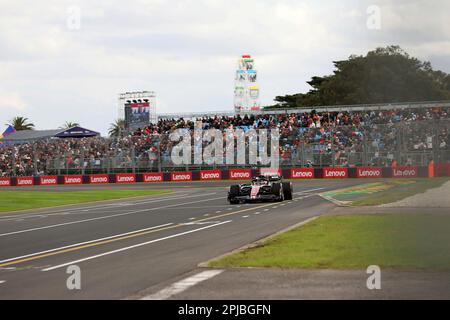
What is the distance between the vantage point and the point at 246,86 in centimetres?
10019

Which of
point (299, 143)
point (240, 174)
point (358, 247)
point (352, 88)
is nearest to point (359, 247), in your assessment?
point (358, 247)

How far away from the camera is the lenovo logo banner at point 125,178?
194 ft

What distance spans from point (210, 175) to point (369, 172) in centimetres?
1329

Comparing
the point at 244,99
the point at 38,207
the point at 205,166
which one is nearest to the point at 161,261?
the point at 38,207

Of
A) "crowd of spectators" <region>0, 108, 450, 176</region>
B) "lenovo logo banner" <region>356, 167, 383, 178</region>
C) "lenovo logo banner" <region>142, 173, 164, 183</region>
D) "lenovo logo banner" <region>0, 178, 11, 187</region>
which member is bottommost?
"lenovo logo banner" <region>0, 178, 11, 187</region>

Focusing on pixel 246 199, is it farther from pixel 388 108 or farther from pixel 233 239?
pixel 388 108

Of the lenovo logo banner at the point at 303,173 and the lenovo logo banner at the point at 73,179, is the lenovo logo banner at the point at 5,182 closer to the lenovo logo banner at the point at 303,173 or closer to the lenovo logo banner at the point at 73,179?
the lenovo logo banner at the point at 73,179

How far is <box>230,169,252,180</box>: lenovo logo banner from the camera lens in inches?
2163

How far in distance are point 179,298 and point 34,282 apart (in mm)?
2932

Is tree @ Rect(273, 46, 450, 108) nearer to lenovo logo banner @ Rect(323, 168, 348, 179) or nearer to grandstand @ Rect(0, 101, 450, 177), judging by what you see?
grandstand @ Rect(0, 101, 450, 177)

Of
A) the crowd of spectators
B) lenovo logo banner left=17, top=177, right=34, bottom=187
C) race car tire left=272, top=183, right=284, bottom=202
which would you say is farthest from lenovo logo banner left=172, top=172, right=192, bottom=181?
race car tire left=272, top=183, right=284, bottom=202

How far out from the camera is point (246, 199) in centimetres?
2992

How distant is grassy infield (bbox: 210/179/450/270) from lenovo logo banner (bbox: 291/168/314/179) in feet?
116

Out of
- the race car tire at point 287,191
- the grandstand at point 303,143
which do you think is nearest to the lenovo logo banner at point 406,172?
the grandstand at point 303,143
